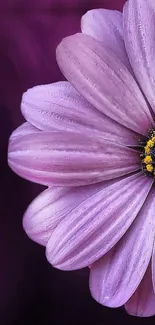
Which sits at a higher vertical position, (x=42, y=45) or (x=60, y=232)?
(x=42, y=45)

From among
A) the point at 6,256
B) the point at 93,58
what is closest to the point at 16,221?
the point at 6,256

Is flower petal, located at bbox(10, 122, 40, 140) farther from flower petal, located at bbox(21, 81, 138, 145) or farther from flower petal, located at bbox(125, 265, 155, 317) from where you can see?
flower petal, located at bbox(125, 265, 155, 317)

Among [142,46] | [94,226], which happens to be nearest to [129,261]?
[94,226]

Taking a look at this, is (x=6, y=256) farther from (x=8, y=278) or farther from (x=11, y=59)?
(x=11, y=59)

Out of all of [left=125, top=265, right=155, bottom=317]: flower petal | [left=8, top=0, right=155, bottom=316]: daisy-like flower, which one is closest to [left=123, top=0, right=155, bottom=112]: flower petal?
[left=8, top=0, right=155, bottom=316]: daisy-like flower

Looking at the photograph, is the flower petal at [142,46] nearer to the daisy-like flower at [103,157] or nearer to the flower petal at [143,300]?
the daisy-like flower at [103,157]

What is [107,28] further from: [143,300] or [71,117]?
[143,300]
